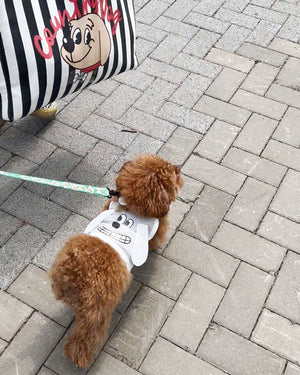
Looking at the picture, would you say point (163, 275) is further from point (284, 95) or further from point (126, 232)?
point (284, 95)

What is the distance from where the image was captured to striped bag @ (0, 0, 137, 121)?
285 cm

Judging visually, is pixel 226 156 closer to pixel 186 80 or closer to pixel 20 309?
pixel 186 80

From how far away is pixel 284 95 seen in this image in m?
4.51

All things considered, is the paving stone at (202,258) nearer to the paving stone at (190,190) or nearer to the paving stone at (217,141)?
the paving stone at (190,190)

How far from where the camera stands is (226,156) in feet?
13.1

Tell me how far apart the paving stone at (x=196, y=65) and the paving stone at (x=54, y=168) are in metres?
1.55

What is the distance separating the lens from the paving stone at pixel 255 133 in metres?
4.08

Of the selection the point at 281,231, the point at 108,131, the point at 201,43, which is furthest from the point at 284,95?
the point at 108,131

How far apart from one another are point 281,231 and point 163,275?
0.94 meters

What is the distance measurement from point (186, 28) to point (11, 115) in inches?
108

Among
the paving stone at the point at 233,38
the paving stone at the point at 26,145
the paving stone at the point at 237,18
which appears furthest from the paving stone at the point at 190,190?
the paving stone at the point at 237,18

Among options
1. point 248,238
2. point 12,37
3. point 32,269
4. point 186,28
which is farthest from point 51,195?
point 186,28

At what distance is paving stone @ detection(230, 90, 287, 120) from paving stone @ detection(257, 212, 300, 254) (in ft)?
3.73

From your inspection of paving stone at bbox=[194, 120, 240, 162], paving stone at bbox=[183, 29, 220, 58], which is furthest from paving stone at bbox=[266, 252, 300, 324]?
paving stone at bbox=[183, 29, 220, 58]
